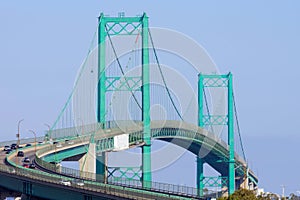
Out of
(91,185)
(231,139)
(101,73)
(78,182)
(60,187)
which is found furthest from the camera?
(231,139)

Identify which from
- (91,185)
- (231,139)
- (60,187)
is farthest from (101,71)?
(91,185)

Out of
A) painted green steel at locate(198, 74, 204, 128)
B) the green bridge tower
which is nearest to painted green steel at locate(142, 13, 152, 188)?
the green bridge tower

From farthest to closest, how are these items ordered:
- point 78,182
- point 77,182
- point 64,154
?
1. point 64,154
2. point 77,182
3. point 78,182

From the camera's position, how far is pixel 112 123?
305ft

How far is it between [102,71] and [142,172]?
10.5 m

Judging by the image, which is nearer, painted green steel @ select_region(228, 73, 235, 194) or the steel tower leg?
the steel tower leg

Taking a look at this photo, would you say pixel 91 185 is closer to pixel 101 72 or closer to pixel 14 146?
pixel 101 72

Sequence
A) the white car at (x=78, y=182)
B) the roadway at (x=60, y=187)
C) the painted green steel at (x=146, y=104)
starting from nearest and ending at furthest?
1. the roadway at (x=60, y=187)
2. the white car at (x=78, y=182)
3. the painted green steel at (x=146, y=104)

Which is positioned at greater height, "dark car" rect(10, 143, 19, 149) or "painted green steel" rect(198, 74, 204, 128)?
"painted green steel" rect(198, 74, 204, 128)

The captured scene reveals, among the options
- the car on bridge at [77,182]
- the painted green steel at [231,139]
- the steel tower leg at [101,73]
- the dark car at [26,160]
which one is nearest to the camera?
the car on bridge at [77,182]

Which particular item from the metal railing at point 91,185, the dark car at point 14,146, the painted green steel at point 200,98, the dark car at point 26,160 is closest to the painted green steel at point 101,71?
the dark car at point 14,146

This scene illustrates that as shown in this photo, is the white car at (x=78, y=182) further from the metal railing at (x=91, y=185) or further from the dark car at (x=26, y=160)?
the dark car at (x=26, y=160)

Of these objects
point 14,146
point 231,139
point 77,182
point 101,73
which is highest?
point 101,73

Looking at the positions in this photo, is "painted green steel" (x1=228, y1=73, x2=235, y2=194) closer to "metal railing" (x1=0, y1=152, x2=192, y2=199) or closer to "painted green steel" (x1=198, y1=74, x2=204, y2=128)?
"painted green steel" (x1=198, y1=74, x2=204, y2=128)
